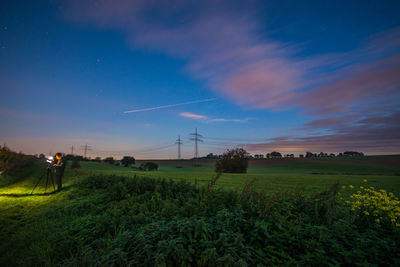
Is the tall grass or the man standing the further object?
the man standing

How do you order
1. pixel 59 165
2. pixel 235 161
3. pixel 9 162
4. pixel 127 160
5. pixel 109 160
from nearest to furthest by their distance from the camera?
1. pixel 59 165
2. pixel 9 162
3. pixel 235 161
4. pixel 127 160
5. pixel 109 160

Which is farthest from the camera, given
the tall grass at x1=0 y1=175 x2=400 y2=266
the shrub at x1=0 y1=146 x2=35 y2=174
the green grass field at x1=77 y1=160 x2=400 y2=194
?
the shrub at x1=0 y1=146 x2=35 y2=174

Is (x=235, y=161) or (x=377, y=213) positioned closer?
(x=377, y=213)

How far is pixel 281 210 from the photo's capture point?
5648 mm

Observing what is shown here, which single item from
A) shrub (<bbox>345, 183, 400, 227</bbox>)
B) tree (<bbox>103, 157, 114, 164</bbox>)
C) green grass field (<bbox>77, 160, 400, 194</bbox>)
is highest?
tree (<bbox>103, 157, 114, 164</bbox>)

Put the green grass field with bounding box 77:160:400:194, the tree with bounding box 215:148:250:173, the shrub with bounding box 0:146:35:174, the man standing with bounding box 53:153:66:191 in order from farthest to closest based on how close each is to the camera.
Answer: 1. the tree with bounding box 215:148:250:173
2. the shrub with bounding box 0:146:35:174
3. the green grass field with bounding box 77:160:400:194
4. the man standing with bounding box 53:153:66:191

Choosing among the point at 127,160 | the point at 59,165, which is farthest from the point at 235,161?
the point at 127,160

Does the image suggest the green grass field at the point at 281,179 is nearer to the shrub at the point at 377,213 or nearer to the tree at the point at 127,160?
the shrub at the point at 377,213

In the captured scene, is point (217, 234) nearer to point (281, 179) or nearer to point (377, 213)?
point (377, 213)

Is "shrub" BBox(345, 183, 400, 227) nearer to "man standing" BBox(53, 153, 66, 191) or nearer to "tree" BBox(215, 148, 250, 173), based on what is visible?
"man standing" BBox(53, 153, 66, 191)

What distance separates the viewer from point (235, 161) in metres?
39.2

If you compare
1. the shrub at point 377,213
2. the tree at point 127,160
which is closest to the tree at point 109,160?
the tree at point 127,160

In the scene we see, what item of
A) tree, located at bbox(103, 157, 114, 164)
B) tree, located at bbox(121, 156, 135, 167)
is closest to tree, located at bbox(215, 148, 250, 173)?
tree, located at bbox(121, 156, 135, 167)

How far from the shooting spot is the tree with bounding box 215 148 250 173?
128 ft
